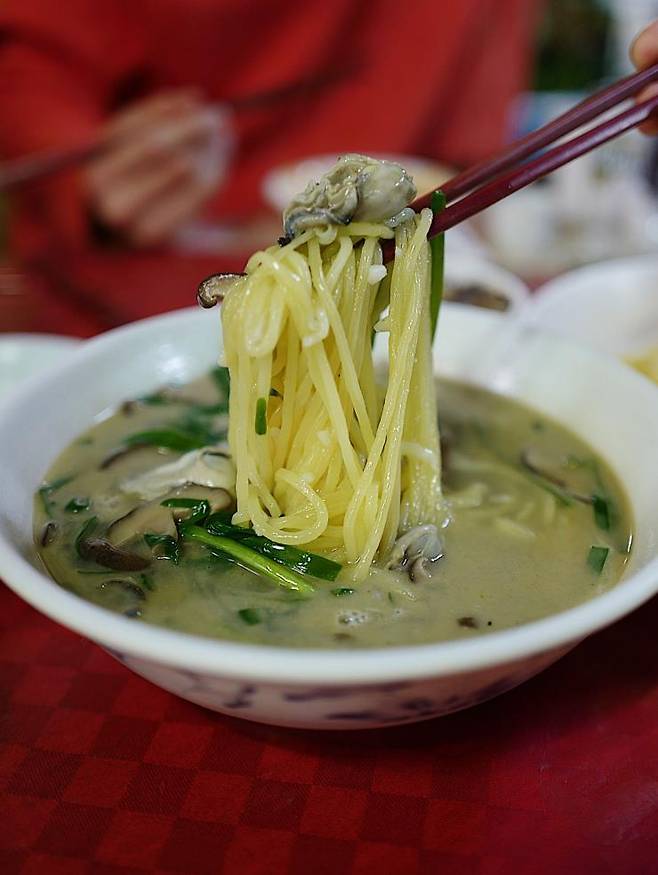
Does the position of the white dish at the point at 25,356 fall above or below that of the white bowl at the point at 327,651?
below

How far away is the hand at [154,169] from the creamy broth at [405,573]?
7.85ft

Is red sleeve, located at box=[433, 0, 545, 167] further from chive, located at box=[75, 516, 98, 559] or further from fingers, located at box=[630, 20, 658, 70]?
chive, located at box=[75, 516, 98, 559]

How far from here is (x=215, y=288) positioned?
1565mm

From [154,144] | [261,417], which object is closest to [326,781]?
[261,417]

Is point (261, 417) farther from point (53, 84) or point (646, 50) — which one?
point (53, 84)

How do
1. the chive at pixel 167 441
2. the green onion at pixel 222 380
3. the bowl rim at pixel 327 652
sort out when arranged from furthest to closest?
the green onion at pixel 222 380
the chive at pixel 167 441
the bowl rim at pixel 327 652

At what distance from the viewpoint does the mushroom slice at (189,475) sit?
176 cm

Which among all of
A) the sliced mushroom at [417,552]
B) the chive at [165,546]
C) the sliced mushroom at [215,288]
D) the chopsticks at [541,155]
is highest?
the chopsticks at [541,155]

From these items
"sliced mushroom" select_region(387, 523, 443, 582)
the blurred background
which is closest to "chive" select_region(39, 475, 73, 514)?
"sliced mushroom" select_region(387, 523, 443, 582)

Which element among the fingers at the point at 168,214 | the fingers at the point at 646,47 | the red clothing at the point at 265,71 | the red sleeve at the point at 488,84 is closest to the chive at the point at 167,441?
the fingers at the point at 646,47

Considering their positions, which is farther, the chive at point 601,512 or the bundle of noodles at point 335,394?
the chive at point 601,512

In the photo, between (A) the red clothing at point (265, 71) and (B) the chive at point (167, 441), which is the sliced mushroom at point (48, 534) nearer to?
(B) the chive at point (167, 441)

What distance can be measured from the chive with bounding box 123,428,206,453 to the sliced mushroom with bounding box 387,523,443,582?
65cm

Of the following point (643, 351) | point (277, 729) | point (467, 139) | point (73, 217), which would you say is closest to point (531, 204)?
point (467, 139)
